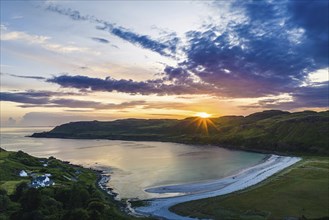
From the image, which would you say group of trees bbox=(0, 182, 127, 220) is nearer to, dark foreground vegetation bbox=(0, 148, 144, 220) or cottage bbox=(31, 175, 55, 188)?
dark foreground vegetation bbox=(0, 148, 144, 220)

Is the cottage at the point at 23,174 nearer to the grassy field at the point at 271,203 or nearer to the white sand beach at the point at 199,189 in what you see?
the white sand beach at the point at 199,189

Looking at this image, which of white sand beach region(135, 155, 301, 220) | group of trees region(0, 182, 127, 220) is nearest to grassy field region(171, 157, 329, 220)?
white sand beach region(135, 155, 301, 220)

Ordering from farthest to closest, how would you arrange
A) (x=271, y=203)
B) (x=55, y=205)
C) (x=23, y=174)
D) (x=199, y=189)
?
1. (x=23, y=174)
2. (x=199, y=189)
3. (x=271, y=203)
4. (x=55, y=205)

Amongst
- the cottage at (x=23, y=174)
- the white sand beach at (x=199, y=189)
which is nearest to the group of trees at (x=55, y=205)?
the white sand beach at (x=199, y=189)

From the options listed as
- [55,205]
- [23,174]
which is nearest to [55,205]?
[55,205]

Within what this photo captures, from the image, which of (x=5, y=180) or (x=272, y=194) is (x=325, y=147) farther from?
(x=5, y=180)

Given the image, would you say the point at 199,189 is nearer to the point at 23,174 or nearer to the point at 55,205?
the point at 55,205
